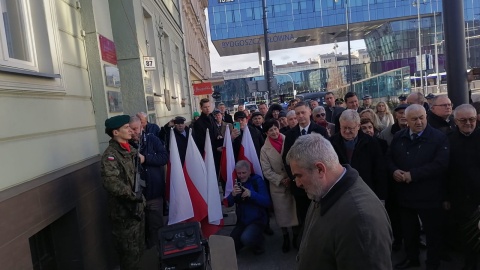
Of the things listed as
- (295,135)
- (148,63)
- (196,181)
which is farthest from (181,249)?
(148,63)

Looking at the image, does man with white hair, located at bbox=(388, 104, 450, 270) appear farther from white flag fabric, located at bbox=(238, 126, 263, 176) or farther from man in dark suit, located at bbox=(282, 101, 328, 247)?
white flag fabric, located at bbox=(238, 126, 263, 176)

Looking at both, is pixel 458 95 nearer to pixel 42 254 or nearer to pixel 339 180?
pixel 339 180

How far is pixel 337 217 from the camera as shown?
6.25 ft

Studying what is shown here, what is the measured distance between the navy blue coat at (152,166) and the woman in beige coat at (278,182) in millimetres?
A: 1414

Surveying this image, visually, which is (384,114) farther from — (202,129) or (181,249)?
(181,249)

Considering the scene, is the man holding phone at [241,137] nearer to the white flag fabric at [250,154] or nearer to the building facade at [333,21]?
the white flag fabric at [250,154]

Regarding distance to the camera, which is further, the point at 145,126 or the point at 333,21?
the point at 333,21

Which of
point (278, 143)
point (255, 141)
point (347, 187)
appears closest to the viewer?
point (347, 187)

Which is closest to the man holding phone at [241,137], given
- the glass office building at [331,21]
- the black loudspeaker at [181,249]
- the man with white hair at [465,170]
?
the black loudspeaker at [181,249]

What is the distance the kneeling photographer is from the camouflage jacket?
1525mm

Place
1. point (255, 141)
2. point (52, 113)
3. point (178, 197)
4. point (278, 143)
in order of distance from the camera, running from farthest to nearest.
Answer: point (255, 141)
point (278, 143)
point (178, 197)
point (52, 113)

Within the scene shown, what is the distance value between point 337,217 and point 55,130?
125 inches

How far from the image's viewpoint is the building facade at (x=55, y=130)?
3180 mm

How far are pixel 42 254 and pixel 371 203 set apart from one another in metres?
3.42
